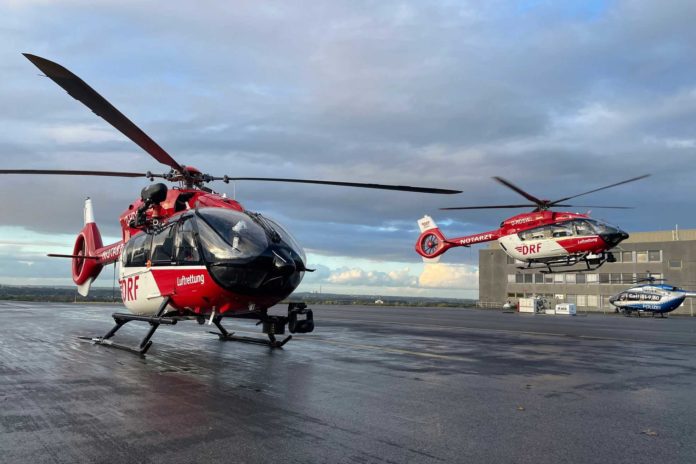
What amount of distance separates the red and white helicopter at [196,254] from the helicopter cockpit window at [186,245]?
0.02 meters

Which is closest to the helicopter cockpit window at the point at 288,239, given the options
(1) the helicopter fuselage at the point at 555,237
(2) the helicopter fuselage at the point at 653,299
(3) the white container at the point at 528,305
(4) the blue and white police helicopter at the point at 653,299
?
(1) the helicopter fuselage at the point at 555,237

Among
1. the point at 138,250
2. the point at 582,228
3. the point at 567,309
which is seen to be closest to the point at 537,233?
the point at 582,228

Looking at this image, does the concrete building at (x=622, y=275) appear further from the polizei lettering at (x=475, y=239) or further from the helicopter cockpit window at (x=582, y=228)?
the helicopter cockpit window at (x=582, y=228)

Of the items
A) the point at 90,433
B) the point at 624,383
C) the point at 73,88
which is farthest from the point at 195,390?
the point at 624,383

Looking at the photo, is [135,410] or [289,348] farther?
[289,348]

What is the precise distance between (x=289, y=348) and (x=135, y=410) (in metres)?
6.90

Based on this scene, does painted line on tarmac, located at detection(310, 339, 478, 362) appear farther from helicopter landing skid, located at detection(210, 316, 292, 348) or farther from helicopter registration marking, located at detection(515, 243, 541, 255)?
helicopter registration marking, located at detection(515, 243, 541, 255)

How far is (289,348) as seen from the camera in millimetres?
13336

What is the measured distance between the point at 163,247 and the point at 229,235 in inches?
88.0

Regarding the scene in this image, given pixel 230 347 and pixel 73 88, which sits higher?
pixel 73 88

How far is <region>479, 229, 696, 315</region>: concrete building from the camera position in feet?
228

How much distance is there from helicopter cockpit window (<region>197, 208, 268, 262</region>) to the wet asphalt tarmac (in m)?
2.23

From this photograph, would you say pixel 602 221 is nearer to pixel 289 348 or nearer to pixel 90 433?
pixel 289 348

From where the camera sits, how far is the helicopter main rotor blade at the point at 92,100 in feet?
24.5
